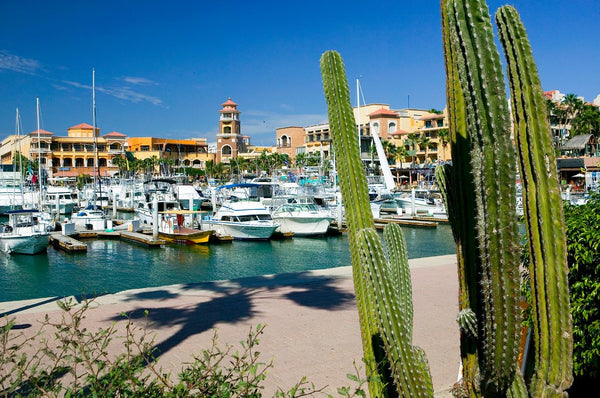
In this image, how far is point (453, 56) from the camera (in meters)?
4.22

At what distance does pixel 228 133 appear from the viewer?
319 feet

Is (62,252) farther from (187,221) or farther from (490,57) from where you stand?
(490,57)

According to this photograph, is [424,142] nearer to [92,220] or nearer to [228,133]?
[228,133]

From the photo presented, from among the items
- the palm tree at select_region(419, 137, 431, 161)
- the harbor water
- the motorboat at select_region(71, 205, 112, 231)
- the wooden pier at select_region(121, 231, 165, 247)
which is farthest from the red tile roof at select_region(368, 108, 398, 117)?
the wooden pier at select_region(121, 231, 165, 247)

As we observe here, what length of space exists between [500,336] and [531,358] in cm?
169

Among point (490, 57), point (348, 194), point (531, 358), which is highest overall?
point (490, 57)

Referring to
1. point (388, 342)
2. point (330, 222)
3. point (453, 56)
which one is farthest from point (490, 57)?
point (330, 222)

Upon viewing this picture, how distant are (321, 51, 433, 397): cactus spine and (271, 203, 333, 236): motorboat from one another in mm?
25389

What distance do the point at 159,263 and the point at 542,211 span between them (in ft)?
70.0

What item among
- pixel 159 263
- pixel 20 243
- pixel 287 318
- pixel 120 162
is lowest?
pixel 159 263

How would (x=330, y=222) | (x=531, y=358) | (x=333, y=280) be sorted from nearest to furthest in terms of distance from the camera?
(x=531, y=358) < (x=333, y=280) < (x=330, y=222)

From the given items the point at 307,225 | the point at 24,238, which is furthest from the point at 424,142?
the point at 24,238

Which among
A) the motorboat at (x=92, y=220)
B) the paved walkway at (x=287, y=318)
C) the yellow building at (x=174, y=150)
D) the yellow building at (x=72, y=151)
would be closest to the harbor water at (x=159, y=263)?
the motorboat at (x=92, y=220)

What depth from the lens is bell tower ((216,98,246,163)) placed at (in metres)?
96.0
